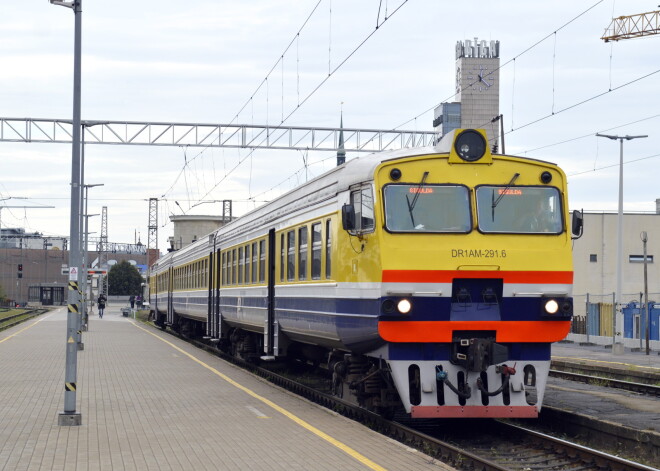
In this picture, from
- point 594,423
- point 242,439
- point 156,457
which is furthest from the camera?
point 594,423

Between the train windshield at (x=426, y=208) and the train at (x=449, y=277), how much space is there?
0.01m

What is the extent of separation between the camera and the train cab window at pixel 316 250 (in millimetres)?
14195

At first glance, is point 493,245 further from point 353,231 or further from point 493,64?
point 493,64

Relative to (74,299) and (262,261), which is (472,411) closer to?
(74,299)

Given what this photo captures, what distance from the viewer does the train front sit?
38.0ft

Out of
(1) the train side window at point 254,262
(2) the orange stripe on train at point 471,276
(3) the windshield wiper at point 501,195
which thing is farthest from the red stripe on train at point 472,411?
(1) the train side window at point 254,262

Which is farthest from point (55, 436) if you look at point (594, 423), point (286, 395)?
point (594, 423)

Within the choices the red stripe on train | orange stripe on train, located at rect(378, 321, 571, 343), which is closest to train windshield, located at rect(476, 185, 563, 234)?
orange stripe on train, located at rect(378, 321, 571, 343)

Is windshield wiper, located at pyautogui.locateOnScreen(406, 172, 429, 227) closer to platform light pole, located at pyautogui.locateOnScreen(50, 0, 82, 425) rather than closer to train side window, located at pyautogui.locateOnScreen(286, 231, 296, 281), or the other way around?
train side window, located at pyautogui.locateOnScreen(286, 231, 296, 281)

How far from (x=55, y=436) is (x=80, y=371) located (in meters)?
9.70

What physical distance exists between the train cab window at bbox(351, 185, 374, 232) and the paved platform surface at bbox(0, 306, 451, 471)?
2482 mm

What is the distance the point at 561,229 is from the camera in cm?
1242

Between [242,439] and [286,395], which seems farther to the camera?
[286,395]

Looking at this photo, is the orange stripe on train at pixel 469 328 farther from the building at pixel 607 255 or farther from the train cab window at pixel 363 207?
the building at pixel 607 255
